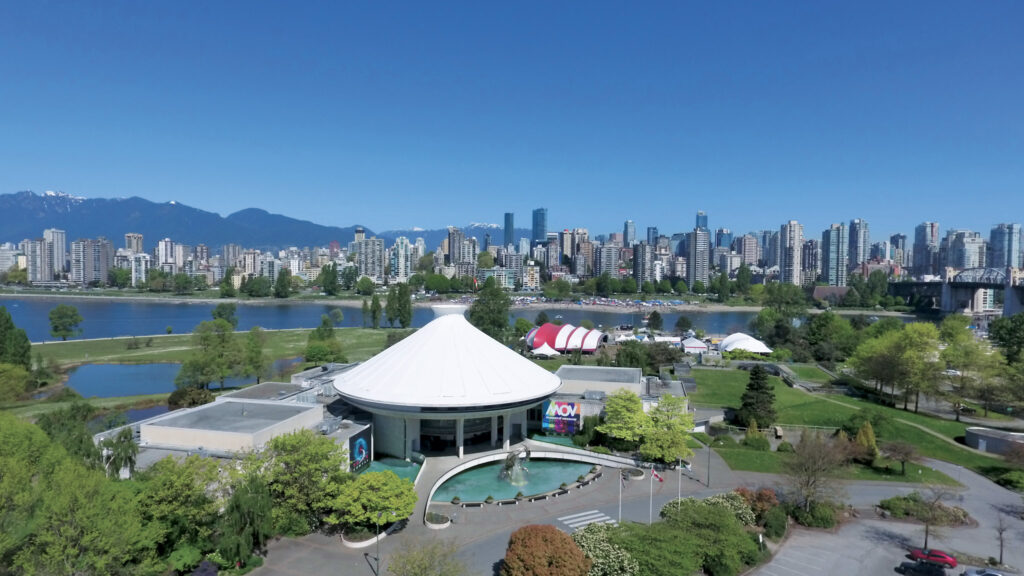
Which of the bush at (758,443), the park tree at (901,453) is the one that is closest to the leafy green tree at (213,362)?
the bush at (758,443)

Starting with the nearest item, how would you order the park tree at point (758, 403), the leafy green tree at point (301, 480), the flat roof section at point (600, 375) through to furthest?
the leafy green tree at point (301, 480) → the park tree at point (758, 403) → the flat roof section at point (600, 375)

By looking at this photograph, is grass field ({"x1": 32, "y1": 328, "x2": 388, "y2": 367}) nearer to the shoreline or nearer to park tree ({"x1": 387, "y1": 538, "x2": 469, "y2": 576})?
park tree ({"x1": 387, "y1": 538, "x2": 469, "y2": 576})

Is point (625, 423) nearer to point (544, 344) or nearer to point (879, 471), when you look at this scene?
point (879, 471)

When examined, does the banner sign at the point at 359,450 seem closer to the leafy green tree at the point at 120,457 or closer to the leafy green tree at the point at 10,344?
the leafy green tree at the point at 120,457

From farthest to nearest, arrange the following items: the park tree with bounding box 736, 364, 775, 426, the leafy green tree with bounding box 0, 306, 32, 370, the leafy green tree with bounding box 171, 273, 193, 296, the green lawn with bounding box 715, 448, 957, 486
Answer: the leafy green tree with bounding box 171, 273, 193, 296 → the leafy green tree with bounding box 0, 306, 32, 370 → the park tree with bounding box 736, 364, 775, 426 → the green lawn with bounding box 715, 448, 957, 486

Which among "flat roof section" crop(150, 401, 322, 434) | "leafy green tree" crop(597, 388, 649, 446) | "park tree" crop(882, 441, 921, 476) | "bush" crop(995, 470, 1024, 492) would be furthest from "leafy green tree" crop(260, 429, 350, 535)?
"bush" crop(995, 470, 1024, 492)

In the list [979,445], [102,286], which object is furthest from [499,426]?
[102,286]

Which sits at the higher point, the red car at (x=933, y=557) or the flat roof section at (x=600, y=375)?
the flat roof section at (x=600, y=375)
